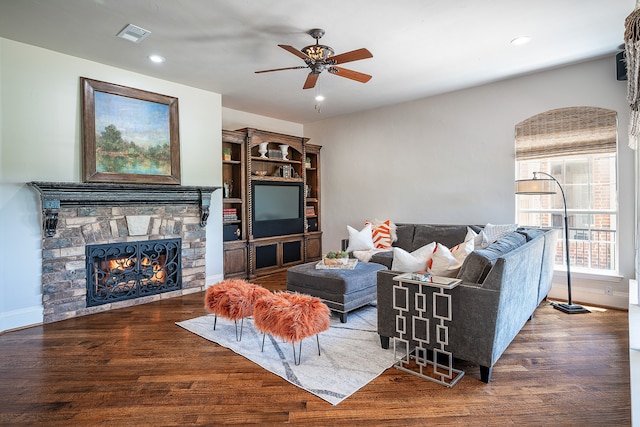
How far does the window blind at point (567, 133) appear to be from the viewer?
3861mm

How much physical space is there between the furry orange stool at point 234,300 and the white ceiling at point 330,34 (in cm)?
234

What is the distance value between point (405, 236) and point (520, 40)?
2.83 m

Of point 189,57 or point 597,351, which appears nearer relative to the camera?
point 597,351

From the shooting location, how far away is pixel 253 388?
2.25 meters

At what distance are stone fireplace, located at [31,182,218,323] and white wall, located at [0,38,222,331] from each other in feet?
0.45

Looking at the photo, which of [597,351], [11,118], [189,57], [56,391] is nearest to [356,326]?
[597,351]

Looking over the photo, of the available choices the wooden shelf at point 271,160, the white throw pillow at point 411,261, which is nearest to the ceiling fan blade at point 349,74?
the white throw pillow at point 411,261

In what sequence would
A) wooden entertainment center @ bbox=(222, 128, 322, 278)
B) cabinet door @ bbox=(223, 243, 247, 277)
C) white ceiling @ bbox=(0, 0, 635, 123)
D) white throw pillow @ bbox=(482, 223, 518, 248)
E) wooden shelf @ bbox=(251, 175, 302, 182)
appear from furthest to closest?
wooden shelf @ bbox=(251, 175, 302, 182) < wooden entertainment center @ bbox=(222, 128, 322, 278) < cabinet door @ bbox=(223, 243, 247, 277) < white throw pillow @ bbox=(482, 223, 518, 248) < white ceiling @ bbox=(0, 0, 635, 123)

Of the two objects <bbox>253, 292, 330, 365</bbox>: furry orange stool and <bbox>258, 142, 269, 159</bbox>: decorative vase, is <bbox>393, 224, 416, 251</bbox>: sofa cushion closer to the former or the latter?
<bbox>258, 142, 269, 159</bbox>: decorative vase

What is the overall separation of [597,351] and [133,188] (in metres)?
4.85

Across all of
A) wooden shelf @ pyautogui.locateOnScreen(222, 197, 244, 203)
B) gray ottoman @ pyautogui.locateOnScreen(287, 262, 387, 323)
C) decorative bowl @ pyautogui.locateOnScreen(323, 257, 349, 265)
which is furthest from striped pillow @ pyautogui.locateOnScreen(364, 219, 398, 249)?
wooden shelf @ pyautogui.locateOnScreen(222, 197, 244, 203)

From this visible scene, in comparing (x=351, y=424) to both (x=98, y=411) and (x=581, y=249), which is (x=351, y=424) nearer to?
(x=98, y=411)

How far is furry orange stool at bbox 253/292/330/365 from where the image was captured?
95.2 inches

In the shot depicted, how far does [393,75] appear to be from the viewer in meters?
4.26
